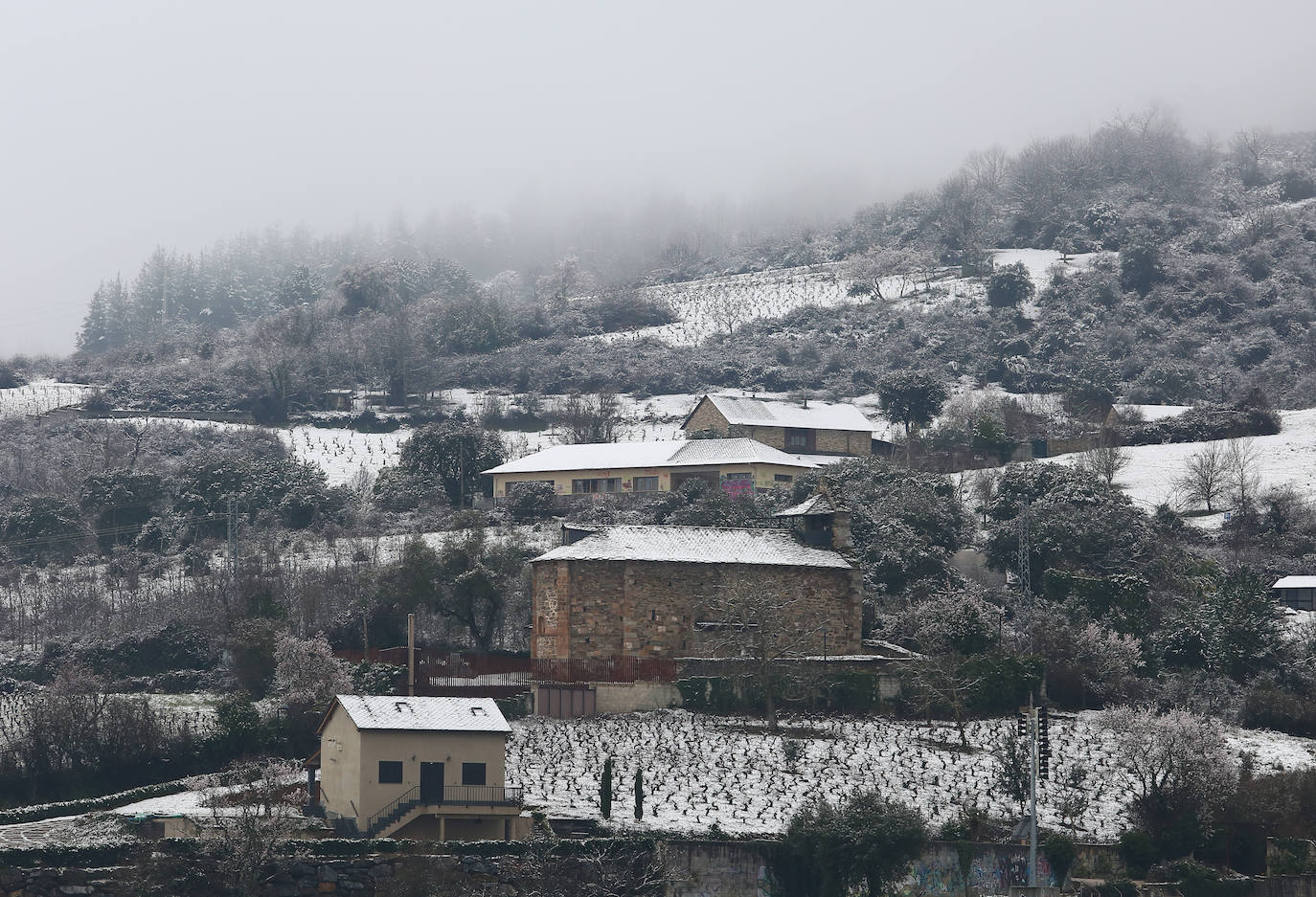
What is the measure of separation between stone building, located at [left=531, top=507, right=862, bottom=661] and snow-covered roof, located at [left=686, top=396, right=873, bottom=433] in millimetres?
37559

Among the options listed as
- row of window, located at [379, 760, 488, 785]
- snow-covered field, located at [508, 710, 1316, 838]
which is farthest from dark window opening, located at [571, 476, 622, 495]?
row of window, located at [379, 760, 488, 785]

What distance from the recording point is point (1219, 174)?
581ft

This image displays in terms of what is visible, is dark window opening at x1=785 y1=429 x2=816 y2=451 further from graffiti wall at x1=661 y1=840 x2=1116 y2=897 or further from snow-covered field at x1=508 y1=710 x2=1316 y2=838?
graffiti wall at x1=661 y1=840 x2=1116 y2=897

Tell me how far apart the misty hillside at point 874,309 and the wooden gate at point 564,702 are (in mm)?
64719

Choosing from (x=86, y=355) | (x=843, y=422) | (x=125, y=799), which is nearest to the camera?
(x=125, y=799)

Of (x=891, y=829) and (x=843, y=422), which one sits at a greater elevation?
(x=843, y=422)

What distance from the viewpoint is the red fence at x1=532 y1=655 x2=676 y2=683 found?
216 feet

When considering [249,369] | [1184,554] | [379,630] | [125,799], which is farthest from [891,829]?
[249,369]

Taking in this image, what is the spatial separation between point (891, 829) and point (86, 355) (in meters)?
132

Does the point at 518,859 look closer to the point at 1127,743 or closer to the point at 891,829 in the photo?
the point at 891,829

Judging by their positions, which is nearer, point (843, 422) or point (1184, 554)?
point (1184, 554)

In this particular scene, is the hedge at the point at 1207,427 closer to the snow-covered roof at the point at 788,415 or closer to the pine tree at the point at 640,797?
the snow-covered roof at the point at 788,415

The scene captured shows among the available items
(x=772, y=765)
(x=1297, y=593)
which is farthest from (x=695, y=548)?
(x=1297, y=593)

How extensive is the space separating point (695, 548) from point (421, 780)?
22294 mm
